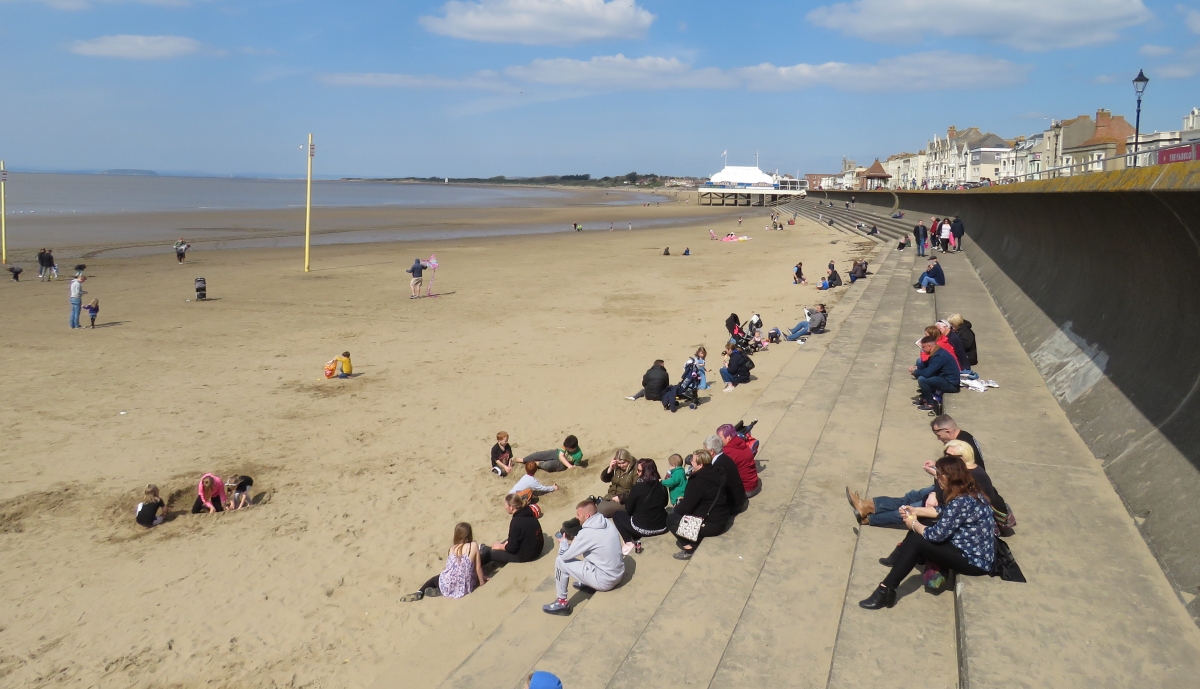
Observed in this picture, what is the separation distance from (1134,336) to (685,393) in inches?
210

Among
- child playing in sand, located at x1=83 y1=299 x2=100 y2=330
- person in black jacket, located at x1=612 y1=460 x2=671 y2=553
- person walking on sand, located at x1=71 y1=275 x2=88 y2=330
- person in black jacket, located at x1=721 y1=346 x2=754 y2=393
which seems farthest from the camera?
child playing in sand, located at x1=83 y1=299 x2=100 y2=330

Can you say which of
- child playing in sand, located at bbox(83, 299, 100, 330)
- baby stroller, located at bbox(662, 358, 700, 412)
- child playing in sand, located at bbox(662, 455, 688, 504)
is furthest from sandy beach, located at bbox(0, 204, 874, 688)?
child playing in sand, located at bbox(662, 455, 688, 504)

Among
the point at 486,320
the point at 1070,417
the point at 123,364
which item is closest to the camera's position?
the point at 1070,417

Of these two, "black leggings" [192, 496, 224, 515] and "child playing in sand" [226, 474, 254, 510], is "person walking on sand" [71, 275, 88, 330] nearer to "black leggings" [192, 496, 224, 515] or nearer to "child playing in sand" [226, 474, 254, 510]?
"black leggings" [192, 496, 224, 515]

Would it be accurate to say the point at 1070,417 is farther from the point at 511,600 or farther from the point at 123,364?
the point at 123,364

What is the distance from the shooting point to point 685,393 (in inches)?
430

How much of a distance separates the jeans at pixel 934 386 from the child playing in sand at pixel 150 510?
26.5 ft

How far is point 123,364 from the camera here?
13.8 metres

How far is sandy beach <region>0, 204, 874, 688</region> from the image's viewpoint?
5.87 meters

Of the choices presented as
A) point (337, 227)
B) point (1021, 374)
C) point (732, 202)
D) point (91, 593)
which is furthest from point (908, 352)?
point (732, 202)

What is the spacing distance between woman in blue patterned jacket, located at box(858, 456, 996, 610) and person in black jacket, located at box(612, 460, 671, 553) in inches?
76.3

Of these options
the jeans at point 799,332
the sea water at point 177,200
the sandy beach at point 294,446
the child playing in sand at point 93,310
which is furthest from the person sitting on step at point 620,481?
the sea water at point 177,200

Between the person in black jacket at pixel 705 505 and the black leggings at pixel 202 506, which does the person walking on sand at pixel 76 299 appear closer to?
the black leggings at pixel 202 506

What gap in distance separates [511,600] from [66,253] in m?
34.8
